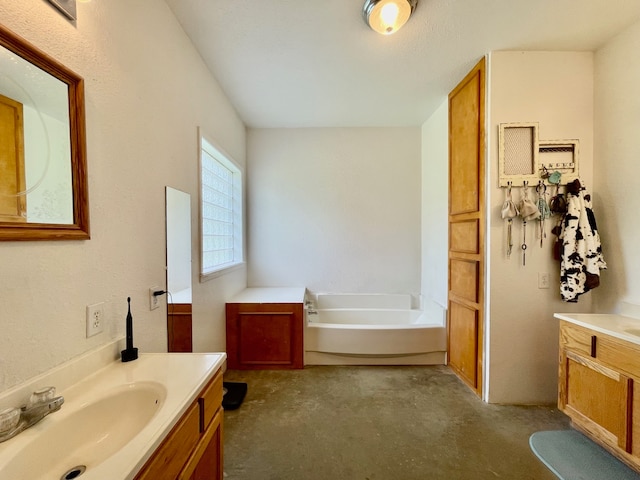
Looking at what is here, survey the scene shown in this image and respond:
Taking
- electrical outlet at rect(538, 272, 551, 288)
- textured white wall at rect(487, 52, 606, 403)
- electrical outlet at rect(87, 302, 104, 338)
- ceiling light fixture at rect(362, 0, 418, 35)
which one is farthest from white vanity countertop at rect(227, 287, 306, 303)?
ceiling light fixture at rect(362, 0, 418, 35)

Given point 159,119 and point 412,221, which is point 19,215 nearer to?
point 159,119

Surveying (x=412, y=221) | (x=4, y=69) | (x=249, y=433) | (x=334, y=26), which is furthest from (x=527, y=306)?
(x=4, y=69)

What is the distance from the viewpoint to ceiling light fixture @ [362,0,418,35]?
1.58m

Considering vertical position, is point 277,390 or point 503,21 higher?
point 503,21

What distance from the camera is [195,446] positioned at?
0.98 meters

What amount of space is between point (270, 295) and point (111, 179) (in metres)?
2.13

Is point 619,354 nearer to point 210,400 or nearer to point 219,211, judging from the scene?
point 210,400

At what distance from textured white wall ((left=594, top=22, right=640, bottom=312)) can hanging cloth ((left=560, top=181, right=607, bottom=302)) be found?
0.10m

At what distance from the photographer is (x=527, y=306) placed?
84.2 inches

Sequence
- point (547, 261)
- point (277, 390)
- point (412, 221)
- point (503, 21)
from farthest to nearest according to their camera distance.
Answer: point (412, 221)
point (277, 390)
point (547, 261)
point (503, 21)

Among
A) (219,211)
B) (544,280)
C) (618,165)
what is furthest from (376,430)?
(618,165)

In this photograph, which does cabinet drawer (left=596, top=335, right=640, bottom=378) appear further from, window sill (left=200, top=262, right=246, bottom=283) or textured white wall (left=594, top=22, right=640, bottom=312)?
window sill (left=200, top=262, right=246, bottom=283)

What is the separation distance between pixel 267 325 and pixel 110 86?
7.37 feet

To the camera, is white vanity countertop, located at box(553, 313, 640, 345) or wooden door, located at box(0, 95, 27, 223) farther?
white vanity countertop, located at box(553, 313, 640, 345)
